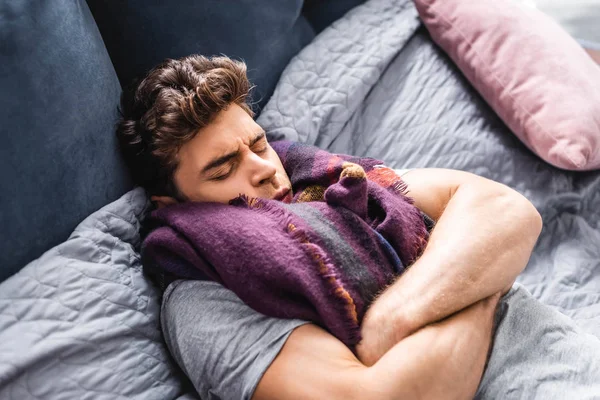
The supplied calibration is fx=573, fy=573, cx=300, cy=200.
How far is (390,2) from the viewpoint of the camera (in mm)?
1679

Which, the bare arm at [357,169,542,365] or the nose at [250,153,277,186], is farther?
the nose at [250,153,277,186]

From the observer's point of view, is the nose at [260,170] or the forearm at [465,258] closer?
the forearm at [465,258]

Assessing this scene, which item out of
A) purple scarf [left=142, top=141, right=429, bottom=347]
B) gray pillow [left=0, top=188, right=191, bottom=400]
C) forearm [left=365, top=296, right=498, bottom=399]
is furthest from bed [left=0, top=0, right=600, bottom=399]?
forearm [left=365, top=296, right=498, bottom=399]

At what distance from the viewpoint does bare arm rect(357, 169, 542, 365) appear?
2.94ft

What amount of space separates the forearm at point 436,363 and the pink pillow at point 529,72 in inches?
23.1

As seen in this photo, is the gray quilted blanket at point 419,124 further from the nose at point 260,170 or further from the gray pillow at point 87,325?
the gray pillow at point 87,325

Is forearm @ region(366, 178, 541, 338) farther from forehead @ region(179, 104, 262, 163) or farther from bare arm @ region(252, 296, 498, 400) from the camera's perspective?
forehead @ region(179, 104, 262, 163)

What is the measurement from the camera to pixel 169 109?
1.07 metres

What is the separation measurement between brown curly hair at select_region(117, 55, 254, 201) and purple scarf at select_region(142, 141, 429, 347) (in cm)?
11

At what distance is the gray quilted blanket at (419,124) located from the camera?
4.28 feet

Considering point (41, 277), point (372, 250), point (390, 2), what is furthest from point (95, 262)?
point (390, 2)

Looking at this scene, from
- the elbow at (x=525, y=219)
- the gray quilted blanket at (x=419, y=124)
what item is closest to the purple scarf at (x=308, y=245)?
the elbow at (x=525, y=219)

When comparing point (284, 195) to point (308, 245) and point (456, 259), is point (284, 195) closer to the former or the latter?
point (308, 245)

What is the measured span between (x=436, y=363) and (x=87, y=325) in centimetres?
54
